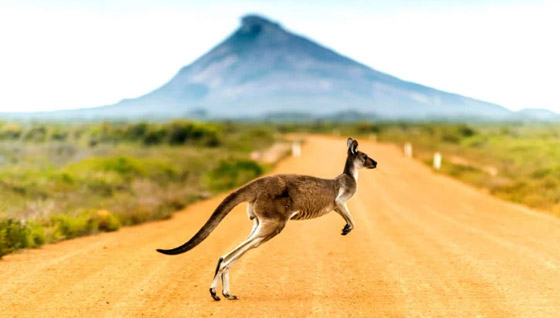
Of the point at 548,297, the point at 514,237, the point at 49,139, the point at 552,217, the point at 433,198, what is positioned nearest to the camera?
the point at 548,297

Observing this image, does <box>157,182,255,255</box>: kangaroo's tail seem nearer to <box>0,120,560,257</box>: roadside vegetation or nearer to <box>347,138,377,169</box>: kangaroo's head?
<box>347,138,377,169</box>: kangaroo's head

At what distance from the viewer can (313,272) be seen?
10141 millimetres

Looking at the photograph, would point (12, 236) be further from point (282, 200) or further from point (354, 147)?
point (354, 147)

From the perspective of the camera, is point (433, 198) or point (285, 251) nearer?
point (285, 251)

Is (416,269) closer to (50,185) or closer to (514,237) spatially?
(514,237)

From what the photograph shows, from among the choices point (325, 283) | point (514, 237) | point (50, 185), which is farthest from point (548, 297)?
point (50, 185)

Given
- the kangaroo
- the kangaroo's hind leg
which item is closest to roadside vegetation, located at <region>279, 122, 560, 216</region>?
the kangaroo

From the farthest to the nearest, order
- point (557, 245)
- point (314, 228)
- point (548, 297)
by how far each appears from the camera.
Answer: point (314, 228), point (557, 245), point (548, 297)

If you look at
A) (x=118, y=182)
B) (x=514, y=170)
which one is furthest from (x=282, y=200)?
(x=514, y=170)

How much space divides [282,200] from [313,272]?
11.5 ft

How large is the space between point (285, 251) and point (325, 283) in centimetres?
276

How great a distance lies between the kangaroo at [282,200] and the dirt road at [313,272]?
118 centimetres

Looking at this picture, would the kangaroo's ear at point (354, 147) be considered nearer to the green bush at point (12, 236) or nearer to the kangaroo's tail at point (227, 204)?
the kangaroo's tail at point (227, 204)

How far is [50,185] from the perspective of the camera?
23.0 meters
